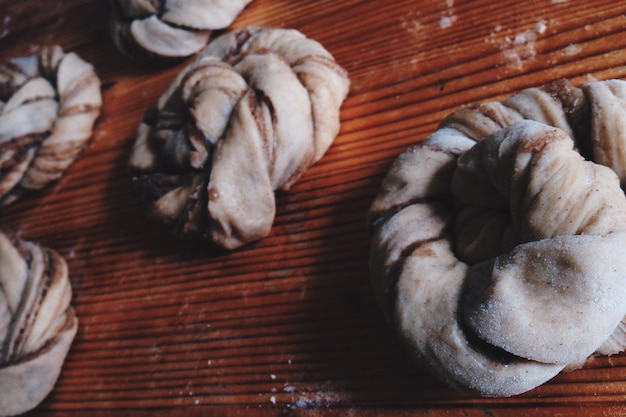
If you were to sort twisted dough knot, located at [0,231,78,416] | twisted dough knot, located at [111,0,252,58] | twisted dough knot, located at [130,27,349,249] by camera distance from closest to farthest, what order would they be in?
1. twisted dough knot, located at [130,27,349,249]
2. twisted dough knot, located at [0,231,78,416]
3. twisted dough knot, located at [111,0,252,58]

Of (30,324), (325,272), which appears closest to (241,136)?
(325,272)

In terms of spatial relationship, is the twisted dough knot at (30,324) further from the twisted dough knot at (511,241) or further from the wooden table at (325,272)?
the twisted dough knot at (511,241)

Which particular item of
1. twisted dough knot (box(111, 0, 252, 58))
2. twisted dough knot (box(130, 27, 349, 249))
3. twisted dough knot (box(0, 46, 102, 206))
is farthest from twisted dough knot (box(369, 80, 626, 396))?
twisted dough knot (box(0, 46, 102, 206))

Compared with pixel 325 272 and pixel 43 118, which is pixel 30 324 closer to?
pixel 43 118

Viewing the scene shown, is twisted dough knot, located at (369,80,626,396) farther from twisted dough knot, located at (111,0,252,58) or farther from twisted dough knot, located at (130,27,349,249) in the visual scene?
twisted dough knot, located at (111,0,252,58)

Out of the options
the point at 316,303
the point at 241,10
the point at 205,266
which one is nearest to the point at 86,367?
the point at 205,266

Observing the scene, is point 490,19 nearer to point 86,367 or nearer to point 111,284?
point 111,284

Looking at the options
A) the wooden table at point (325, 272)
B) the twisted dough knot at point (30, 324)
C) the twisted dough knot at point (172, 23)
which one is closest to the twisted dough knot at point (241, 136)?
the wooden table at point (325, 272)
